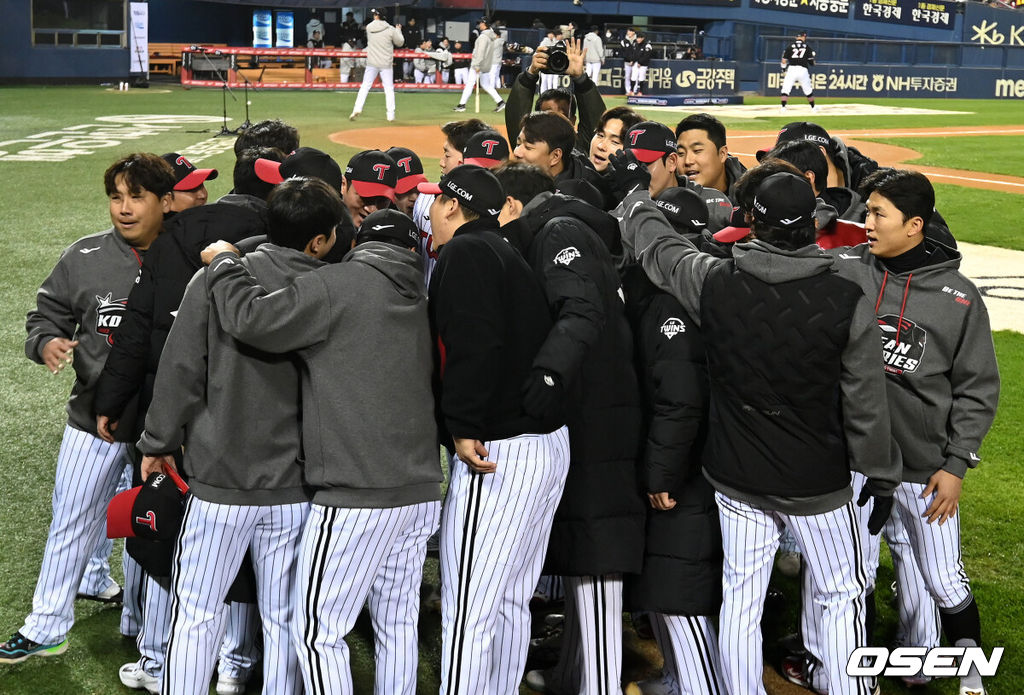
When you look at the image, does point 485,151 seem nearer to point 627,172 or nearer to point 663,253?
point 627,172

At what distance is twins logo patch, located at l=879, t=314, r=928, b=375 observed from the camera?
339 centimetres

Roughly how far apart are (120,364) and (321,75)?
3073cm

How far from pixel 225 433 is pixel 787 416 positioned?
1551 mm

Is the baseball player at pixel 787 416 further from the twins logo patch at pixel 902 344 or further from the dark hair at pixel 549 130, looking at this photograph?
the dark hair at pixel 549 130

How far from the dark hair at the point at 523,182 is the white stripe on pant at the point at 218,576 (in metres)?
1.29

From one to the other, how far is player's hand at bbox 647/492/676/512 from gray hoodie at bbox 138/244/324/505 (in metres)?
1.06

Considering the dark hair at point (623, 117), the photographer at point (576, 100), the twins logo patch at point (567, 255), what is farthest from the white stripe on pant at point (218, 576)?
the photographer at point (576, 100)

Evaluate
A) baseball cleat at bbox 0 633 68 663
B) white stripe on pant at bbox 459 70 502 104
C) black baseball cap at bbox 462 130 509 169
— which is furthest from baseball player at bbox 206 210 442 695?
white stripe on pant at bbox 459 70 502 104

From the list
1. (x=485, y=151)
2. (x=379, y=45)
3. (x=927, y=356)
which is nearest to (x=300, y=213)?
(x=485, y=151)

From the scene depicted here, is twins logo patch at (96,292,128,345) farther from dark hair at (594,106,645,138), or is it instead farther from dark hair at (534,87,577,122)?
dark hair at (534,87,577,122)

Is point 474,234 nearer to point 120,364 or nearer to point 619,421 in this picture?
point 619,421

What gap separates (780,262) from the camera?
301 cm

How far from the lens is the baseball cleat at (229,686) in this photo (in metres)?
3.53

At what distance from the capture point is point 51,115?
2031 centimetres
